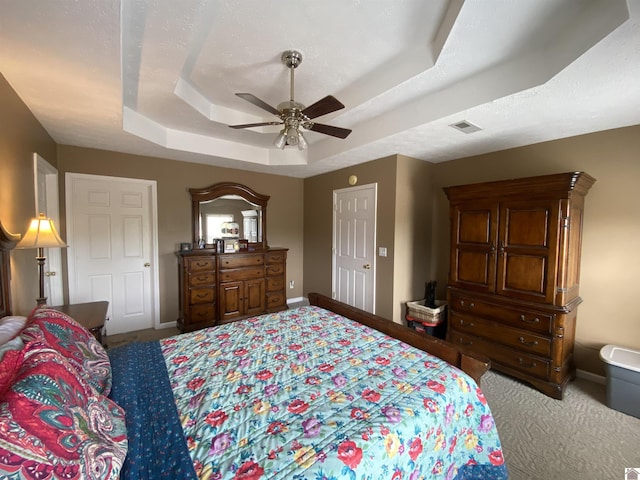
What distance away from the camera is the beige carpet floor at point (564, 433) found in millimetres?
1719

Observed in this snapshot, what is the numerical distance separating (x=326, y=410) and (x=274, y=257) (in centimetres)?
326

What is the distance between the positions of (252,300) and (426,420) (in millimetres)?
3300

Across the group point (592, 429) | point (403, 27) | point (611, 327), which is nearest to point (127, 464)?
point (403, 27)

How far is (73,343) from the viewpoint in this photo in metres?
1.28

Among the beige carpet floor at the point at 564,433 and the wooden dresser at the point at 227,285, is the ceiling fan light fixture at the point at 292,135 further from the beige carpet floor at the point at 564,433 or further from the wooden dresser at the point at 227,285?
the beige carpet floor at the point at 564,433

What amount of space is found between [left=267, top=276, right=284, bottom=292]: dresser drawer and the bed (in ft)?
7.80

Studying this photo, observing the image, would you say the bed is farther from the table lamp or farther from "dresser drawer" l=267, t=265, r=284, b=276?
"dresser drawer" l=267, t=265, r=284, b=276

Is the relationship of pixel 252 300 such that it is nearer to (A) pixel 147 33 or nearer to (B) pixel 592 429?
(A) pixel 147 33

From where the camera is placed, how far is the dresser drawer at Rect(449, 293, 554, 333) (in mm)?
2477

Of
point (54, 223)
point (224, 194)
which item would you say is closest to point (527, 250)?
point (224, 194)

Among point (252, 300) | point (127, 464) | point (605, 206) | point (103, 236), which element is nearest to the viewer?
point (127, 464)

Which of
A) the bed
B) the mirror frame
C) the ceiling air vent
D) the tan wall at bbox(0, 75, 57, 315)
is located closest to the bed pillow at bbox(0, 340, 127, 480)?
the bed

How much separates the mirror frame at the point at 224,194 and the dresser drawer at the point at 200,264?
49 cm

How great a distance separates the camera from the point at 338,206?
14.5 ft
